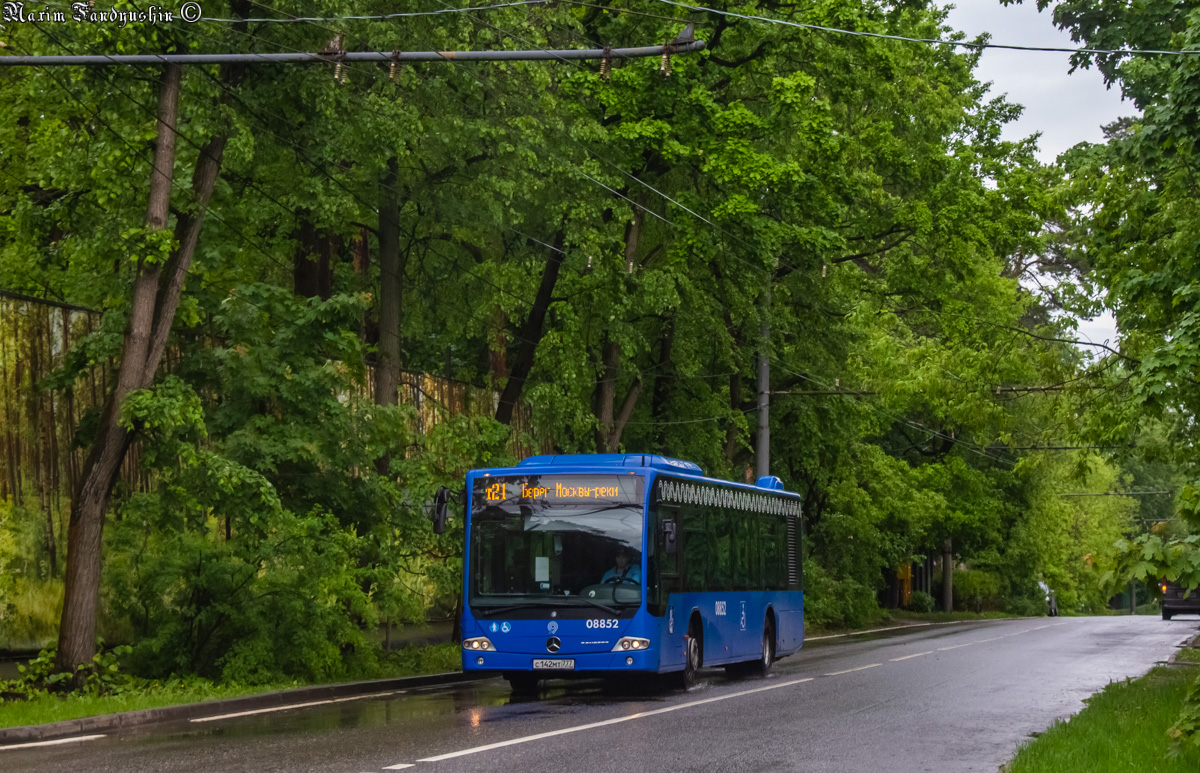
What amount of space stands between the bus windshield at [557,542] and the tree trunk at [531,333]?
9.17m

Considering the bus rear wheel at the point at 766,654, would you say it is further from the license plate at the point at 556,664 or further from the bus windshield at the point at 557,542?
the license plate at the point at 556,664

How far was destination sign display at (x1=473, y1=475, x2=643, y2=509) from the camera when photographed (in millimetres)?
18078

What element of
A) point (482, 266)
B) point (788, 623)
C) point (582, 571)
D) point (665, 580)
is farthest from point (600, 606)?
point (482, 266)

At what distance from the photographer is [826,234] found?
1098 inches

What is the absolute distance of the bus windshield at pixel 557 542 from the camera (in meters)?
17.8

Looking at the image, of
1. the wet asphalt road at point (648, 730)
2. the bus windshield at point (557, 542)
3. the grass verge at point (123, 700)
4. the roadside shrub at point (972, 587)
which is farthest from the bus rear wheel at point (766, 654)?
the roadside shrub at point (972, 587)

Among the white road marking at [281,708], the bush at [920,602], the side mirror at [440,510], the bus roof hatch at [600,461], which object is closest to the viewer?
the white road marking at [281,708]

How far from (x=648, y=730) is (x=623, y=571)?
14.1 ft

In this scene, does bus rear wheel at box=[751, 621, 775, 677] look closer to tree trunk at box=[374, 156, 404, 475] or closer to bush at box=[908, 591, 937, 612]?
tree trunk at box=[374, 156, 404, 475]

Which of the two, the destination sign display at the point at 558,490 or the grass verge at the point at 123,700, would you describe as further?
the destination sign display at the point at 558,490

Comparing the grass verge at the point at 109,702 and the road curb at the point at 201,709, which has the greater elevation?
the grass verge at the point at 109,702

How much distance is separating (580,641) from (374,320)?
15396mm

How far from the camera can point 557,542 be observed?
17969mm

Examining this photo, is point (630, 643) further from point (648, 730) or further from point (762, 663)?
point (762, 663)
